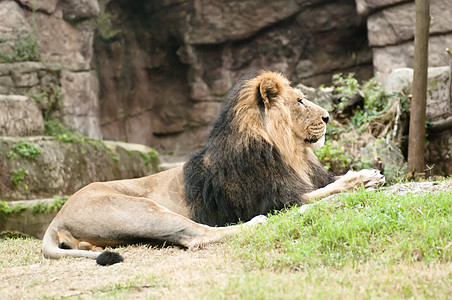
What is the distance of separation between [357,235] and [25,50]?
9.88 m

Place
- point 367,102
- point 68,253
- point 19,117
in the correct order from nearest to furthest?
1. point 68,253
2. point 367,102
3. point 19,117

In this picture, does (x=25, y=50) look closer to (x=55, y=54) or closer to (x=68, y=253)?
(x=55, y=54)

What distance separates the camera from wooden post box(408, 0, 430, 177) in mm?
7625

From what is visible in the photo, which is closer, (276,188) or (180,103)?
(276,188)

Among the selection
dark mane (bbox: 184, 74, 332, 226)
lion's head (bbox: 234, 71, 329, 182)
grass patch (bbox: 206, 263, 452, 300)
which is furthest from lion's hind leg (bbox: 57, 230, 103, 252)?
grass patch (bbox: 206, 263, 452, 300)

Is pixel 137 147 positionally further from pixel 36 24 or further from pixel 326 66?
pixel 326 66

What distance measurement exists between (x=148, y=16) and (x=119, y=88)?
237 centimetres

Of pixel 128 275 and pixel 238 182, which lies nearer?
pixel 128 275

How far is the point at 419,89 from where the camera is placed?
25.5ft

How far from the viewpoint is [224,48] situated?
57.2 ft

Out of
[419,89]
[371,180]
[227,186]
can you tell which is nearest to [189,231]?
[227,186]

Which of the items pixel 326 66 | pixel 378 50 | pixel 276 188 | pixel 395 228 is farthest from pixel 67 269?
pixel 326 66

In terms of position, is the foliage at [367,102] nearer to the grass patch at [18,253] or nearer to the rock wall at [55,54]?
the grass patch at [18,253]

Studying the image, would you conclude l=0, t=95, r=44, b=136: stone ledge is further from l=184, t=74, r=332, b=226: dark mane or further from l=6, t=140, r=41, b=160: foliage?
l=184, t=74, r=332, b=226: dark mane
